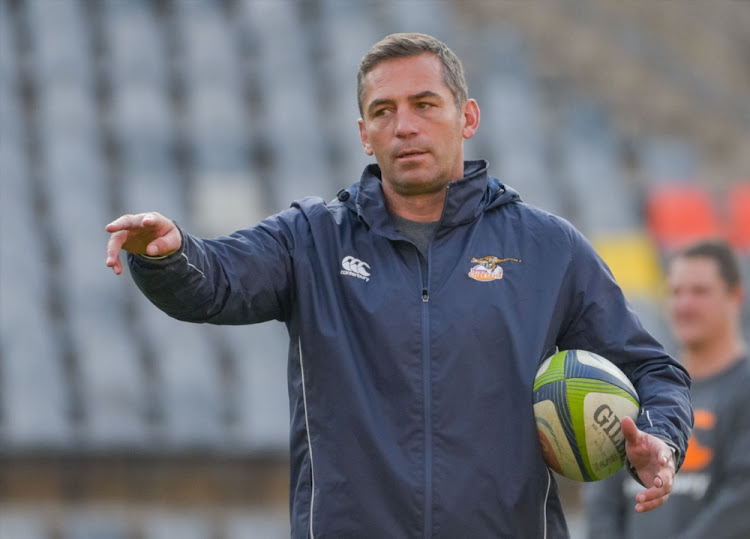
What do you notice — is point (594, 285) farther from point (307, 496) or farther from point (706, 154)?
point (706, 154)

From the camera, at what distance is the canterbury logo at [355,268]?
10.7 feet

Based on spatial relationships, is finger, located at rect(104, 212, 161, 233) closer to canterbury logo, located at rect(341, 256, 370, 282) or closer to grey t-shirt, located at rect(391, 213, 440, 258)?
canterbury logo, located at rect(341, 256, 370, 282)

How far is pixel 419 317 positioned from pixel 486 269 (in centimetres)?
25

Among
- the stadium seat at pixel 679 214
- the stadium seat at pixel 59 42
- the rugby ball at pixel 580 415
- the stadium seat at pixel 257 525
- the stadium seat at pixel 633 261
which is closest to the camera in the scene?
the rugby ball at pixel 580 415

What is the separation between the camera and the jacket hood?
130 inches

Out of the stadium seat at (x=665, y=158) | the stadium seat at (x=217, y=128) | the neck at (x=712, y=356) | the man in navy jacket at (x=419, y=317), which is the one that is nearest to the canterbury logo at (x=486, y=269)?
the man in navy jacket at (x=419, y=317)

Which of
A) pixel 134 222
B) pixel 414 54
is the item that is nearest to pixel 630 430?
pixel 414 54

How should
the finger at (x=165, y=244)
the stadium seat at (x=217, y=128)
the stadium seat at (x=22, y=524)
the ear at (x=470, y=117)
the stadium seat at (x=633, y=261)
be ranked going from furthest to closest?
the stadium seat at (x=217, y=128)
the stadium seat at (x=633, y=261)
the stadium seat at (x=22, y=524)
the ear at (x=470, y=117)
the finger at (x=165, y=244)

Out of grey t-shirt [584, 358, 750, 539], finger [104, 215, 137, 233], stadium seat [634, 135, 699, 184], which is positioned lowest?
grey t-shirt [584, 358, 750, 539]

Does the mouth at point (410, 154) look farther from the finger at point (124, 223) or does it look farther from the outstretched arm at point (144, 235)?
the finger at point (124, 223)

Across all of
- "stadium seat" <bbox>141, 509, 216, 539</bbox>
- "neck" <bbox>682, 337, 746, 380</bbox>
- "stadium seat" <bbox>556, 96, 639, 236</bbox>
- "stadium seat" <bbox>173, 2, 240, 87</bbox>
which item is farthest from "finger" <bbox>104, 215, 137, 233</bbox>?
"stadium seat" <bbox>173, 2, 240, 87</bbox>

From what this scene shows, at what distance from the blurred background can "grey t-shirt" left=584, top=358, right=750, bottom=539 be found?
14.2 ft

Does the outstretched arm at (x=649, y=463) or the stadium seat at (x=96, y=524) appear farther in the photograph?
the stadium seat at (x=96, y=524)

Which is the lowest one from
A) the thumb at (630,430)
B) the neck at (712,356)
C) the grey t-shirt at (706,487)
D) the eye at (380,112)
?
the grey t-shirt at (706,487)
